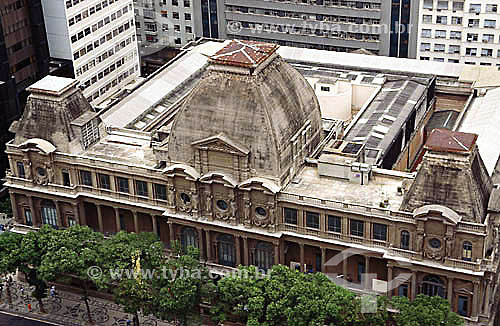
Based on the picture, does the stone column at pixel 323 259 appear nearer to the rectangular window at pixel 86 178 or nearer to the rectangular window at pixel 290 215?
the rectangular window at pixel 290 215

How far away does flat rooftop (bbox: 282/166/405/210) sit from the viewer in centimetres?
12212

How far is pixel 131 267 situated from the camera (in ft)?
Answer: 403

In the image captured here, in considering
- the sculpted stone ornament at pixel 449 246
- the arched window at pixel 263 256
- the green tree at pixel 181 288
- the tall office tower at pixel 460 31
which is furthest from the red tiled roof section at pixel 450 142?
the tall office tower at pixel 460 31

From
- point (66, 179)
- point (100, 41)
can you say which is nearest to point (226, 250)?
point (66, 179)

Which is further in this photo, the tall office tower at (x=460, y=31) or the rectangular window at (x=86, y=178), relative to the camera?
the tall office tower at (x=460, y=31)

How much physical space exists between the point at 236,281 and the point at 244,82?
28.3 metres

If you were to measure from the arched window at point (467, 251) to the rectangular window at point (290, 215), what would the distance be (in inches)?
953

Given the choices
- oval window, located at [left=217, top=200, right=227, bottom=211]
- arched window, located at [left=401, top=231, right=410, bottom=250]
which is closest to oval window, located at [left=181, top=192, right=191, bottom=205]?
oval window, located at [left=217, top=200, right=227, bottom=211]

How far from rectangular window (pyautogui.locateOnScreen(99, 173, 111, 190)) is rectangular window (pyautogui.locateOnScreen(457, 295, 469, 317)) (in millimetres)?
55836

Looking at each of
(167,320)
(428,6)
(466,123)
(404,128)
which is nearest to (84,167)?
(167,320)

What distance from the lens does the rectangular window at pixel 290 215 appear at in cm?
12400

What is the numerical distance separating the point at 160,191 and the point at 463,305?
4750 centimetres

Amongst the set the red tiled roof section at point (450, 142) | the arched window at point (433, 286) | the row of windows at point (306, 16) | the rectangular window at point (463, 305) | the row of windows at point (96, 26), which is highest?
the row of windows at point (96, 26)

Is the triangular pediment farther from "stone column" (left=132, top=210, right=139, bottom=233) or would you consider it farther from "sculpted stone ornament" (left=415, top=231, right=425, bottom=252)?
"sculpted stone ornament" (left=415, top=231, right=425, bottom=252)
